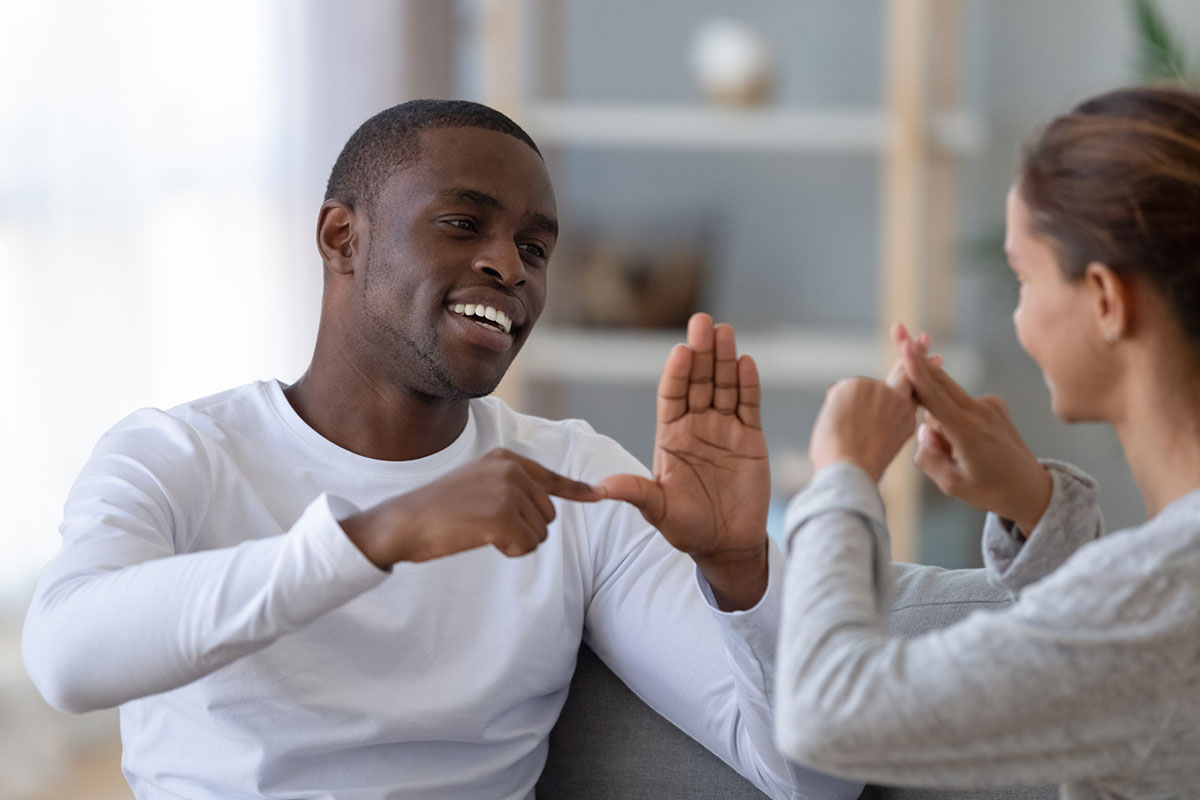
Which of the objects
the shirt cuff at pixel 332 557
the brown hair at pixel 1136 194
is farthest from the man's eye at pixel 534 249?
the brown hair at pixel 1136 194

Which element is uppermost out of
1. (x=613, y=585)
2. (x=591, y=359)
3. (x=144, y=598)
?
(x=144, y=598)

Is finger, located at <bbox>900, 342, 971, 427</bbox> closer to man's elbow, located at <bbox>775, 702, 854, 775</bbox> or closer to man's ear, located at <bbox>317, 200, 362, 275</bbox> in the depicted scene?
man's elbow, located at <bbox>775, 702, 854, 775</bbox>

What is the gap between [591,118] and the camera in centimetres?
339

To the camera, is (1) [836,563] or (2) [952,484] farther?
(2) [952,484]

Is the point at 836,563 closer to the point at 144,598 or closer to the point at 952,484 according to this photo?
the point at 952,484

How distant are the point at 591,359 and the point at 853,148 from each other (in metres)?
0.86

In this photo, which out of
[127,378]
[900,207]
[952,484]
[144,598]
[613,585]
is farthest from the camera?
[900,207]

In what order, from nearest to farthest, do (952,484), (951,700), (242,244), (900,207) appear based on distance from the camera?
1. (951,700)
2. (952,484)
3. (242,244)
4. (900,207)

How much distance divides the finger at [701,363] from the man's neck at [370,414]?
1.05 feet

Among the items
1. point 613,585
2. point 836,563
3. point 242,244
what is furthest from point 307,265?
point 836,563

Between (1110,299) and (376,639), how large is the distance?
0.77 metres

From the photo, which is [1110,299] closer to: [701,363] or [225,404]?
[701,363]

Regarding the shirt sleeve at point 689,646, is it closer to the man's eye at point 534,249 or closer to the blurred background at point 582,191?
the man's eye at point 534,249

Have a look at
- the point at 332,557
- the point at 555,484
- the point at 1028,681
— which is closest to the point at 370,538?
the point at 332,557
